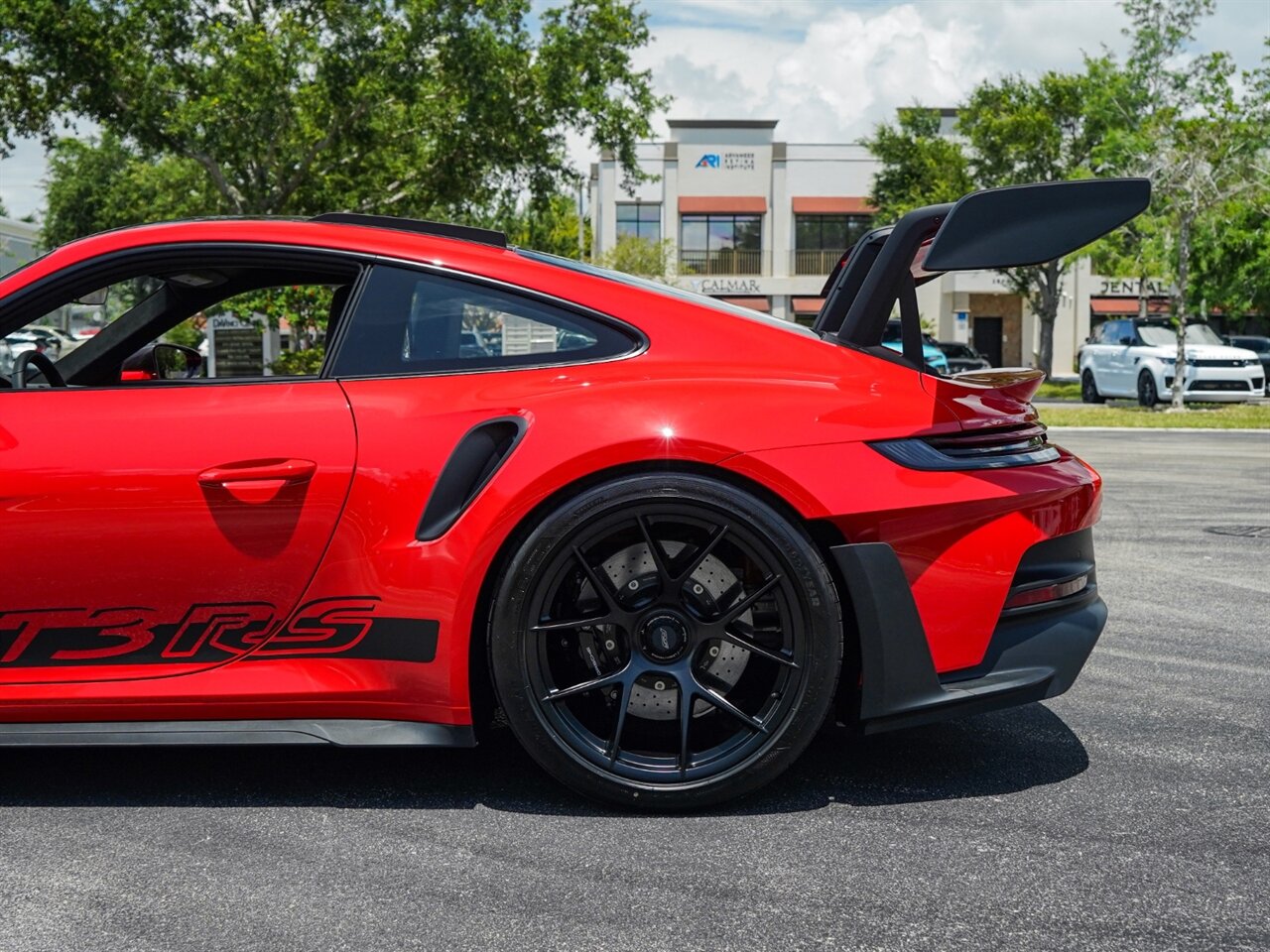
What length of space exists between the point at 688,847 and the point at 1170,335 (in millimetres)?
24366

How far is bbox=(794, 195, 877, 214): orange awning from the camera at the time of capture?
62.2 m

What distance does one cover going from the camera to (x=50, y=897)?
9.30 ft

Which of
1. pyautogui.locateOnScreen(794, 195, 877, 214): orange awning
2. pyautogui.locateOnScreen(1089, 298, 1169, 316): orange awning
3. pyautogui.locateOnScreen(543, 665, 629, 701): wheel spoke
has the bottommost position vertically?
pyautogui.locateOnScreen(543, 665, 629, 701): wheel spoke

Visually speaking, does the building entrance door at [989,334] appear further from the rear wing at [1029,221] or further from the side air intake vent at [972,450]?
the rear wing at [1029,221]

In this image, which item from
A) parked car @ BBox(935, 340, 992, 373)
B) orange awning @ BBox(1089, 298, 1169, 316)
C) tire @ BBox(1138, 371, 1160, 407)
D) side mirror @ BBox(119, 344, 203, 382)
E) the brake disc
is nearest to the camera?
the brake disc

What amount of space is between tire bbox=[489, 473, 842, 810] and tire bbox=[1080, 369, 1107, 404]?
25.7m

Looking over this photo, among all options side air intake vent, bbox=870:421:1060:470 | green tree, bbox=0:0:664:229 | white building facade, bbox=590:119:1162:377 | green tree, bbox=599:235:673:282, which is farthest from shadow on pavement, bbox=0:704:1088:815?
white building facade, bbox=590:119:1162:377

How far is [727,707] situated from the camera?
328 cm

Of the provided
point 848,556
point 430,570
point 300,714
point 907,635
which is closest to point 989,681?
point 907,635

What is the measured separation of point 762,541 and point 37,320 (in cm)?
190

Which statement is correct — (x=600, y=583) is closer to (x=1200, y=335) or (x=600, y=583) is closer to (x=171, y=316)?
(x=171, y=316)

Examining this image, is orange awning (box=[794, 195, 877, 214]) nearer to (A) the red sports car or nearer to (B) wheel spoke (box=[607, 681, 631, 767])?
(A) the red sports car

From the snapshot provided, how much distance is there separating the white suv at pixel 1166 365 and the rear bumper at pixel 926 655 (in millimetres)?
22060

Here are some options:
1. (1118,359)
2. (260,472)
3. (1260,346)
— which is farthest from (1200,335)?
(260,472)
